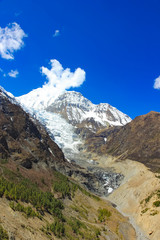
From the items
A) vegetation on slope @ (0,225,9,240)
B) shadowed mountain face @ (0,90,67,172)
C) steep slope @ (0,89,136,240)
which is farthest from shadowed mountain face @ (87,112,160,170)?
vegetation on slope @ (0,225,9,240)

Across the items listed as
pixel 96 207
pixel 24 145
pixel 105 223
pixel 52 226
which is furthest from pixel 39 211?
pixel 24 145

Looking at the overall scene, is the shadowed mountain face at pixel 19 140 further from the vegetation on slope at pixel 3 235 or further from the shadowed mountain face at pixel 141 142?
the shadowed mountain face at pixel 141 142

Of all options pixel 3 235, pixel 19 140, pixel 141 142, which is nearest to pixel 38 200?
pixel 3 235

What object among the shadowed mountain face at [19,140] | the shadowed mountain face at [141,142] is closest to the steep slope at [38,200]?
the shadowed mountain face at [19,140]

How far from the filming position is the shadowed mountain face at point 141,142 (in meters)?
132

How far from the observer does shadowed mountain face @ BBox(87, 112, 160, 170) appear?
132 metres

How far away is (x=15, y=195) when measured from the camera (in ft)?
95.7

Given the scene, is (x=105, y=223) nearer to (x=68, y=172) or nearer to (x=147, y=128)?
(x=68, y=172)

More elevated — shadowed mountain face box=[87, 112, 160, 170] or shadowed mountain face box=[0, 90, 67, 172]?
shadowed mountain face box=[87, 112, 160, 170]

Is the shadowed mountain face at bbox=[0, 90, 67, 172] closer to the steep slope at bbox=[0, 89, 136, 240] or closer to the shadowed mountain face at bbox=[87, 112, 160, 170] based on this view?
the steep slope at bbox=[0, 89, 136, 240]

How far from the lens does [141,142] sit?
155 meters

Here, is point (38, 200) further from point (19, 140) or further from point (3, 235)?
point (19, 140)

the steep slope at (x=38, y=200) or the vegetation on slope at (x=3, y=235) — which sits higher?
the steep slope at (x=38, y=200)

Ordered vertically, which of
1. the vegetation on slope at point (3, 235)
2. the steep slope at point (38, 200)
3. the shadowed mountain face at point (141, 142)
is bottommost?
the vegetation on slope at point (3, 235)
